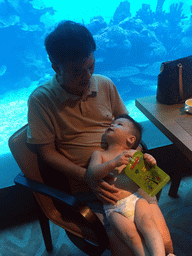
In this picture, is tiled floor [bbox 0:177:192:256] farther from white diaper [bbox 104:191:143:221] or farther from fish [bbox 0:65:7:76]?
fish [bbox 0:65:7:76]

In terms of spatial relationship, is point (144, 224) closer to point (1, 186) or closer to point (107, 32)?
point (1, 186)

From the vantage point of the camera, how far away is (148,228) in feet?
2.86

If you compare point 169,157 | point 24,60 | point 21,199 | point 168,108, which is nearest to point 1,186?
point 21,199

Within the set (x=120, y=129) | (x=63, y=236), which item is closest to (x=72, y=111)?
(x=120, y=129)

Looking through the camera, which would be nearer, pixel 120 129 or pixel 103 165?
pixel 103 165

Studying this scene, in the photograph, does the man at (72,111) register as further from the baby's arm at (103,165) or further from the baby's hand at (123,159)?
the baby's hand at (123,159)

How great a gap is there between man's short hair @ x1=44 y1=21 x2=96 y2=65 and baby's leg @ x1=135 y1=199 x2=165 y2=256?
84 cm

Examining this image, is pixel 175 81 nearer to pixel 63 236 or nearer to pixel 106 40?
pixel 63 236

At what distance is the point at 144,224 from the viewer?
34.9 inches

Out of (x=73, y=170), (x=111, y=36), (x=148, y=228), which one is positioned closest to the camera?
(x=148, y=228)

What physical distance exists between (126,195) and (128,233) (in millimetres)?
191

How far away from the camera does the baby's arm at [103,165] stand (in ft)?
3.14

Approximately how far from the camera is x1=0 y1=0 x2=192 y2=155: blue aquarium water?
7.92 meters

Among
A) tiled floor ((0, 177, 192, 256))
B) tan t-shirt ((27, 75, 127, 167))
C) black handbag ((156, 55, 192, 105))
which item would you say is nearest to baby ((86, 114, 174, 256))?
tan t-shirt ((27, 75, 127, 167))
